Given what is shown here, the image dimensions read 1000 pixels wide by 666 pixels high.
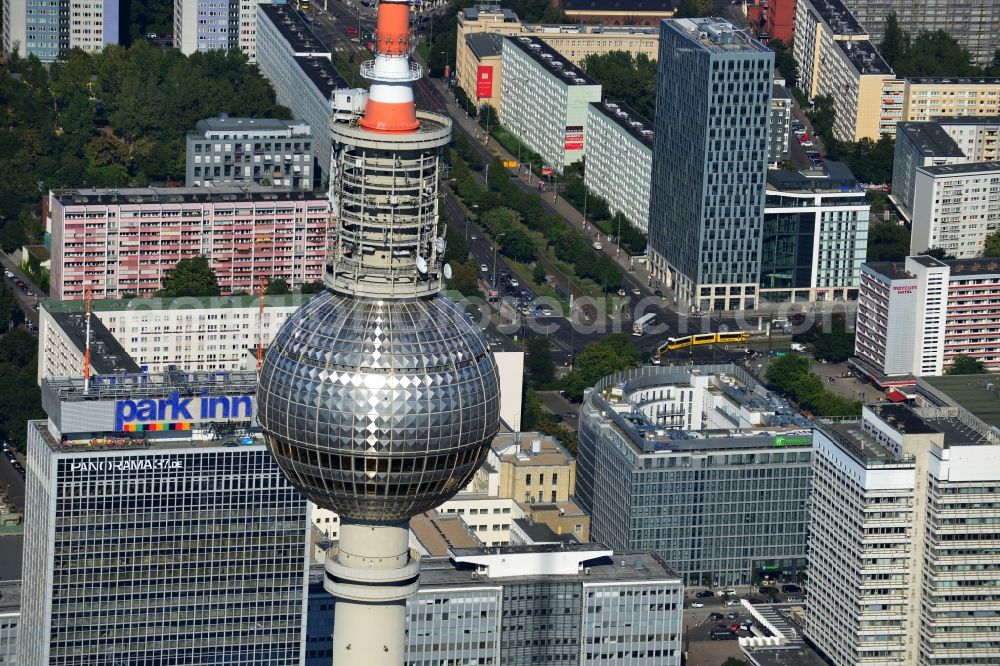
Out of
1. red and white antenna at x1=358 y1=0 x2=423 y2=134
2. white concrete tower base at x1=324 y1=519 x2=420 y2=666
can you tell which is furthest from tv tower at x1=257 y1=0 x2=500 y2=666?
white concrete tower base at x1=324 y1=519 x2=420 y2=666

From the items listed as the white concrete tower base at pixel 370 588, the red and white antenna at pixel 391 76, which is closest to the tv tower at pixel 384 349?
the red and white antenna at pixel 391 76

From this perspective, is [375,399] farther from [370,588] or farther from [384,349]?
[370,588]

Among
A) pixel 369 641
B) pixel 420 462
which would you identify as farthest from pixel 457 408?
pixel 369 641

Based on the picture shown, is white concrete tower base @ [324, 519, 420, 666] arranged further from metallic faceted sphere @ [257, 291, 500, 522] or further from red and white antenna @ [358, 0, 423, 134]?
red and white antenna @ [358, 0, 423, 134]

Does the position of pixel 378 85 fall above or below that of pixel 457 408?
above

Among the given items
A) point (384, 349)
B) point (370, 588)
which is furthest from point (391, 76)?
point (370, 588)

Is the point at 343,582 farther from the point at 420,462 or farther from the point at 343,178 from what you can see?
Result: the point at 343,178
